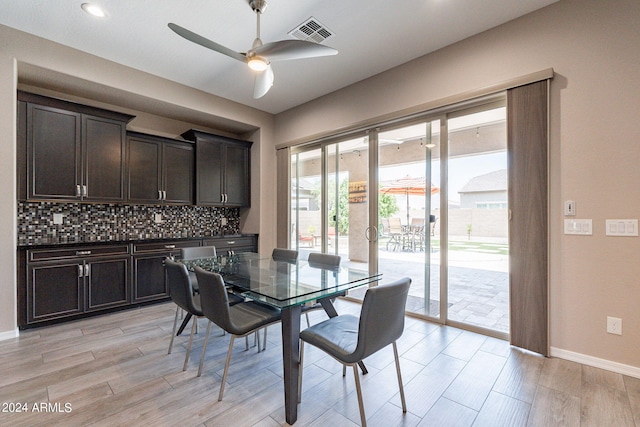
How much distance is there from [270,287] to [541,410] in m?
1.85

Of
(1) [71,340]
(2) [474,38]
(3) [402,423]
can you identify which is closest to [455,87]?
(2) [474,38]

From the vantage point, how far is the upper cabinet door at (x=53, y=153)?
9.83 ft

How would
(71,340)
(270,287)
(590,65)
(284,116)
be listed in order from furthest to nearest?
(284,116)
(71,340)
(590,65)
(270,287)

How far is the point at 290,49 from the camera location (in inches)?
85.2

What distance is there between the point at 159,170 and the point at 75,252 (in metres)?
1.43

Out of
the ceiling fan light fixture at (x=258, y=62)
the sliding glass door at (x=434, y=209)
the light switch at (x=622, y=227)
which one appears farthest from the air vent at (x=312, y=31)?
the light switch at (x=622, y=227)

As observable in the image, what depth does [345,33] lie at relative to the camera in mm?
2801

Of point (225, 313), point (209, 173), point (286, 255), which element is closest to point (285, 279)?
point (225, 313)

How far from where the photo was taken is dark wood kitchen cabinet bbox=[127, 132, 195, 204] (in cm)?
379

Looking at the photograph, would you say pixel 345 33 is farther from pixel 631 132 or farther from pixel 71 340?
pixel 71 340

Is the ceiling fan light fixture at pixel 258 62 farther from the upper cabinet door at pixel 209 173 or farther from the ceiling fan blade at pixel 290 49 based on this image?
the upper cabinet door at pixel 209 173

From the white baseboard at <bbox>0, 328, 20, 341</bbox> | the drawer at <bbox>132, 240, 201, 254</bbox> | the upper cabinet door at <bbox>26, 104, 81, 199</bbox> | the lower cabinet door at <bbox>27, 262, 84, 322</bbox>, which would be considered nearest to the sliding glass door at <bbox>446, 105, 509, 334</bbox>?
the drawer at <bbox>132, 240, 201, 254</bbox>

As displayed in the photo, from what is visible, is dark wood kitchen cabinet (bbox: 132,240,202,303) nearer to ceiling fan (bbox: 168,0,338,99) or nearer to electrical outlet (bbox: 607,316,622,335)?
ceiling fan (bbox: 168,0,338,99)

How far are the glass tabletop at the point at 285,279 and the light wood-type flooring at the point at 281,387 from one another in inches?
27.3
